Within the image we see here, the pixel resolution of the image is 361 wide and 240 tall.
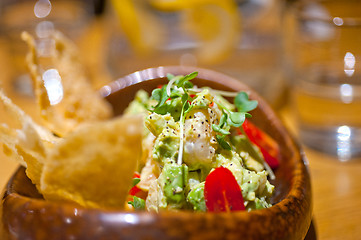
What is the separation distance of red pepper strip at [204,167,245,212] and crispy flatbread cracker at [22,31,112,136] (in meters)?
0.52

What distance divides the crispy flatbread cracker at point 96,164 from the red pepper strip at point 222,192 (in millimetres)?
159

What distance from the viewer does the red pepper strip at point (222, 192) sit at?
2.61 ft

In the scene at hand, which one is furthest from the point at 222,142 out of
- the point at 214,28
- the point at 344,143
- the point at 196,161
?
the point at 214,28

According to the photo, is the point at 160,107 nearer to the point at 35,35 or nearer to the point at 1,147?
the point at 1,147

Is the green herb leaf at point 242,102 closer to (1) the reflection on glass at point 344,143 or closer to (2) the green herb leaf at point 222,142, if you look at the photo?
(2) the green herb leaf at point 222,142

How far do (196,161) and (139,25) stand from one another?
1444 millimetres

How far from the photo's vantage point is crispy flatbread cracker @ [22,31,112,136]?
1.13 meters

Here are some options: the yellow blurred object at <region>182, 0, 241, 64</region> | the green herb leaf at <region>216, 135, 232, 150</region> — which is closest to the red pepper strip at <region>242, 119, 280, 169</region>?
the green herb leaf at <region>216, 135, 232, 150</region>

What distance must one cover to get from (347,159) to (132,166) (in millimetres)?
1119

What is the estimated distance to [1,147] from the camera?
91 cm

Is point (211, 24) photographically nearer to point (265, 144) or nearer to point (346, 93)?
point (346, 93)

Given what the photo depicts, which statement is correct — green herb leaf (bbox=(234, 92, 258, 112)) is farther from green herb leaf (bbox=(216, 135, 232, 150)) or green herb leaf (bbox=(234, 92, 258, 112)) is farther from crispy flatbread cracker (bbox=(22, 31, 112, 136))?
crispy flatbread cracker (bbox=(22, 31, 112, 136))

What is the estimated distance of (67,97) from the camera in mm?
1364

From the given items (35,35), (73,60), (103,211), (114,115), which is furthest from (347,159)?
(35,35)
